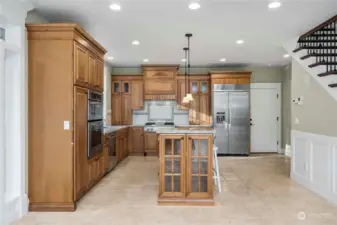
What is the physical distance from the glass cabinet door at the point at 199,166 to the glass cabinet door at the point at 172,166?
0.10 metres

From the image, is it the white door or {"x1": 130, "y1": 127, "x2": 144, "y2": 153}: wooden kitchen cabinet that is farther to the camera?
the white door

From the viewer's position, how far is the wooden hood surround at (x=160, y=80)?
24.7ft

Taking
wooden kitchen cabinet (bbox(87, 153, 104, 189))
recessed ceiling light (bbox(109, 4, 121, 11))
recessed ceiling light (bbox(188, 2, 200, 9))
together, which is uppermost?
recessed ceiling light (bbox(109, 4, 121, 11))

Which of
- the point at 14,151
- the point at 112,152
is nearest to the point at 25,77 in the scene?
the point at 14,151

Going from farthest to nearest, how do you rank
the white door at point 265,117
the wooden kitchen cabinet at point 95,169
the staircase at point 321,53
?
1. the white door at point 265,117
2. the wooden kitchen cabinet at point 95,169
3. the staircase at point 321,53

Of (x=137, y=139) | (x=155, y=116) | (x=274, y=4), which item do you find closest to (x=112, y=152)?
(x=137, y=139)

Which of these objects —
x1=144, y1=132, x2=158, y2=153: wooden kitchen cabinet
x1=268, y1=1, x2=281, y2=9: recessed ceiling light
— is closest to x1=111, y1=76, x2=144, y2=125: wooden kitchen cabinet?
x1=144, y1=132, x2=158, y2=153: wooden kitchen cabinet

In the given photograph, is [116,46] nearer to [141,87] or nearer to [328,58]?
[141,87]

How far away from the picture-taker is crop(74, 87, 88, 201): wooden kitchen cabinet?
349 cm

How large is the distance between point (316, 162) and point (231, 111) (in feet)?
10.9

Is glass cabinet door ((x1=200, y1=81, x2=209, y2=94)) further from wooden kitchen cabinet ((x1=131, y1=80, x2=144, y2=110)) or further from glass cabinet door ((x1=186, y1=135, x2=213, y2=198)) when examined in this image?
glass cabinet door ((x1=186, y1=135, x2=213, y2=198))

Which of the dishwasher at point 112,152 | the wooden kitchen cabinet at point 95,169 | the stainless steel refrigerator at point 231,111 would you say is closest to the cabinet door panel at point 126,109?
the dishwasher at point 112,152

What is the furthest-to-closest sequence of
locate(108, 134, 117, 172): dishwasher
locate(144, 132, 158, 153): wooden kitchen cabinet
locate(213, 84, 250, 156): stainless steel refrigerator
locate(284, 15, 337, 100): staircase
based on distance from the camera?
1. locate(144, 132, 158, 153): wooden kitchen cabinet
2. locate(213, 84, 250, 156): stainless steel refrigerator
3. locate(108, 134, 117, 172): dishwasher
4. locate(284, 15, 337, 100): staircase

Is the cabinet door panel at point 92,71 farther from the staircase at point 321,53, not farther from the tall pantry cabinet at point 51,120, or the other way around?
the staircase at point 321,53
